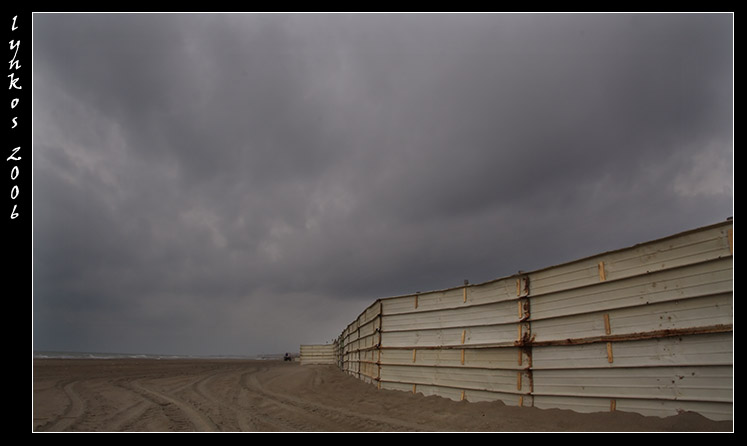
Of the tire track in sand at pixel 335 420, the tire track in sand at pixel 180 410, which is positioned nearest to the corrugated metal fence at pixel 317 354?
the tire track in sand at pixel 180 410

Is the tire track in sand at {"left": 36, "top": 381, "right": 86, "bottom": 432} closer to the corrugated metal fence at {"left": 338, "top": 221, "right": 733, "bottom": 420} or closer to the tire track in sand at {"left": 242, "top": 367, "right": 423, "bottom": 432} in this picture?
the tire track in sand at {"left": 242, "top": 367, "right": 423, "bottom": 432}

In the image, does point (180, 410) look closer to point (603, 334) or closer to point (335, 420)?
point (335, 420)

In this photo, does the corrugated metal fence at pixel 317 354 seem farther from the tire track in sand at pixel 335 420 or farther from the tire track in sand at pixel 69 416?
the tire track in sand at pixel 335 420

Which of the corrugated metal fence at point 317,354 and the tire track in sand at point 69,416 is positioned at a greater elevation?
the tire track in sand at point 69,416

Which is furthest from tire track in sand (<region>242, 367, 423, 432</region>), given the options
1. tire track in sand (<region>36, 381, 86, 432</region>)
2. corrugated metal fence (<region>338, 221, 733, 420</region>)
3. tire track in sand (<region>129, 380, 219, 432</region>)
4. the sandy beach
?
tire track in sand (<region>36, 381, 86, 432</region>)

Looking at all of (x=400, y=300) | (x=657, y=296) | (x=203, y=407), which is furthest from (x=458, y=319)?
(x=203, y=407)

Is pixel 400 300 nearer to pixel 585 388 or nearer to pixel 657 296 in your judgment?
pixel 585 388

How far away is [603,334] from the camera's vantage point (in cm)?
796

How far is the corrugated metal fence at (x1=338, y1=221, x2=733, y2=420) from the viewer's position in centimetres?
649

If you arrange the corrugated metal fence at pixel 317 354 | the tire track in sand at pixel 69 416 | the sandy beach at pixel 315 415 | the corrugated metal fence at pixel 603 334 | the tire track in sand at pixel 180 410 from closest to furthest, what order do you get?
the corrugated metal fence at pixel 603 334 < the sandy beach at pixel 315 415 < the tire track in sand at pixel 69 416 < the tire track in sand at pixel 180 410 < the corrugated metal fence at pixel 317 354

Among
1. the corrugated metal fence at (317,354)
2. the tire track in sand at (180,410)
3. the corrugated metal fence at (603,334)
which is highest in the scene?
the corrugated metal fence at (603,334)

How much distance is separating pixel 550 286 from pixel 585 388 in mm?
2149

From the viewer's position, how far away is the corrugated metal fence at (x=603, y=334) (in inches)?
256
